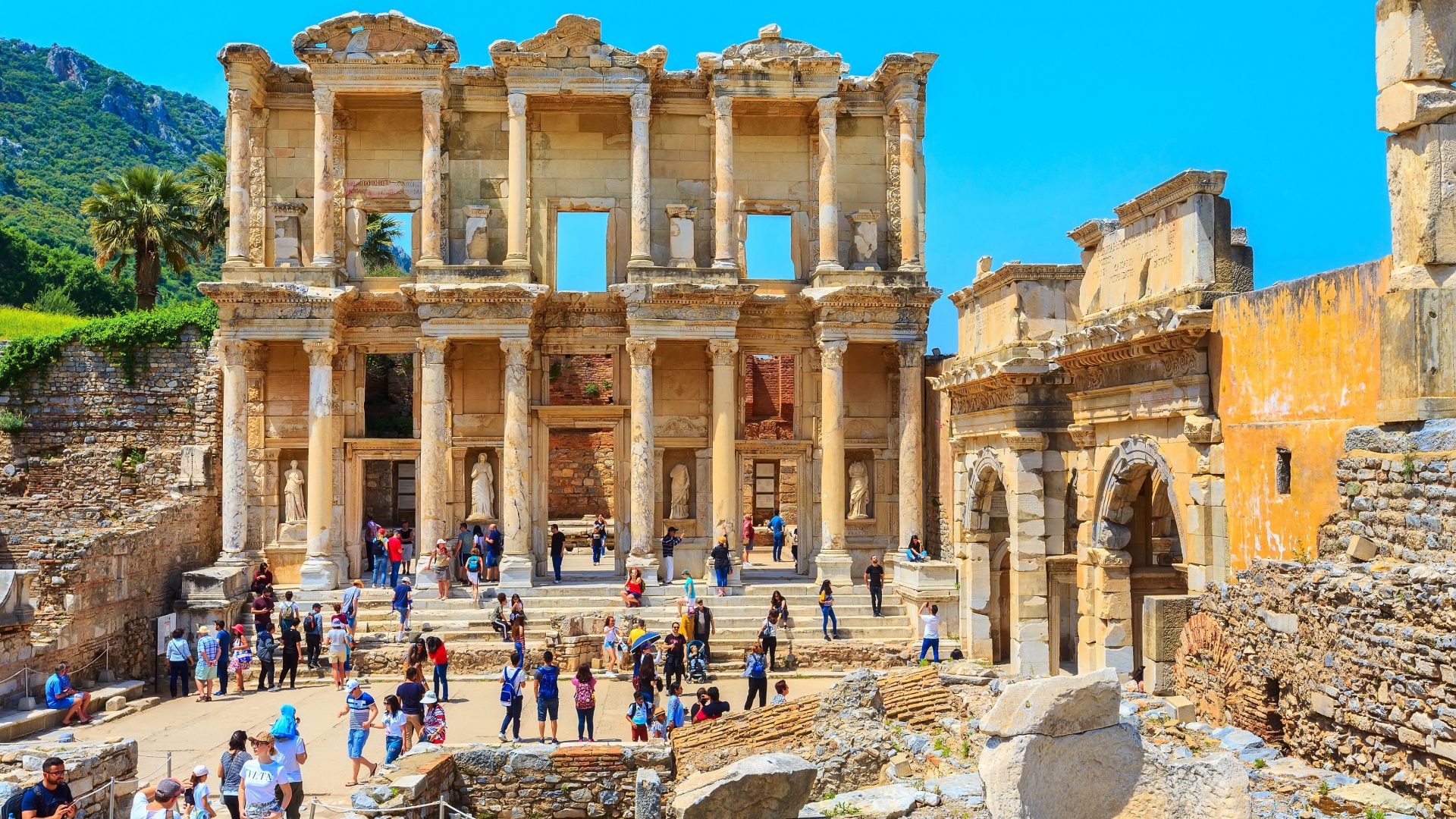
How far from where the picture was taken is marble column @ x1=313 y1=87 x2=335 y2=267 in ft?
84.9

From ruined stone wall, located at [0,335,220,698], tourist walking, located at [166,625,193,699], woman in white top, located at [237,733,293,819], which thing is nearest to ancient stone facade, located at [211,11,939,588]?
ruined stone wall, located at [0,335,220,698]

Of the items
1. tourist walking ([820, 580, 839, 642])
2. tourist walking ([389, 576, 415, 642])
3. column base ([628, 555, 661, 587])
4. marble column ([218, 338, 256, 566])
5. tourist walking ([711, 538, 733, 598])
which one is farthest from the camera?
marble column ([218, 338, 256, 566])

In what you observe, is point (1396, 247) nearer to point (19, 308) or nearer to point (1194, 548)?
point (1194, 548)

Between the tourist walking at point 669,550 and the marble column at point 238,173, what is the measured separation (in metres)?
10.2

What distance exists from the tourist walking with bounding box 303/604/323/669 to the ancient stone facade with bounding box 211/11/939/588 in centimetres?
374

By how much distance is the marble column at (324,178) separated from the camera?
84.9 ft

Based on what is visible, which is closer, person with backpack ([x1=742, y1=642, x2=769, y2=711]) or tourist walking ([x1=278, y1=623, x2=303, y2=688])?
person with backpack ([x1=742, y1=642, x2=769, y2=711])

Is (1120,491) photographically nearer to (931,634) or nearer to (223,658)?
(931,634)

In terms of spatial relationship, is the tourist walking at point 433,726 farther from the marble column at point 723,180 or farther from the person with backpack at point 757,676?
the marble column at point 723,180

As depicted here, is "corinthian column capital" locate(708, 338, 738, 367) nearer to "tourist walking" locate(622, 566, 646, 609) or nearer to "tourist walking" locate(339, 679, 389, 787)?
"tourist walking" locate(622, 566, 646, 609)

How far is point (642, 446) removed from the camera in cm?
2586

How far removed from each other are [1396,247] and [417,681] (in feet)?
36.2

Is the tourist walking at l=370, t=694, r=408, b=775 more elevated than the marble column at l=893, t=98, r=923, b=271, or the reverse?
the marble column at l=893, t=98, r=923, b=271

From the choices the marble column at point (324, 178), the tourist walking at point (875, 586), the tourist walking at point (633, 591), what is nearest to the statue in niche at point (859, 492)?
the tourist walking at point (875, 586)
